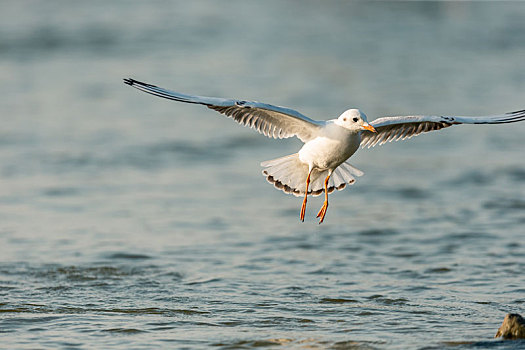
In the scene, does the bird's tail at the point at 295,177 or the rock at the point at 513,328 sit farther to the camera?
the bird's tail at the point at 295,177

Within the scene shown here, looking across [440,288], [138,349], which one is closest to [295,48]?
[440,288]

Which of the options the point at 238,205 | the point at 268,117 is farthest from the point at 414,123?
the point at 238,205

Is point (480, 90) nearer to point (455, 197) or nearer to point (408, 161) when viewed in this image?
point (408, 161)

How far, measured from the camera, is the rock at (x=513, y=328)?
7246 millimetres

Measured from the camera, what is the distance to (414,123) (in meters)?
9.44

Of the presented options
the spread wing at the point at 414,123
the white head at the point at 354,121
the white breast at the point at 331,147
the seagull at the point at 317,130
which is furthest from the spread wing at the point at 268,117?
the spread wing at the point at 414,123

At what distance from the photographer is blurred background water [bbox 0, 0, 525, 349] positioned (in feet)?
27.7

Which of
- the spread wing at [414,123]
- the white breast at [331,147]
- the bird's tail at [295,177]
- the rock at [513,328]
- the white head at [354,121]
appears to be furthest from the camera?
the bird's tail at [295,177]

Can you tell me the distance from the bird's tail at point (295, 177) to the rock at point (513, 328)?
9.25 feet

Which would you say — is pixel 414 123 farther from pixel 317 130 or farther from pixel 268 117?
pixel 268 117

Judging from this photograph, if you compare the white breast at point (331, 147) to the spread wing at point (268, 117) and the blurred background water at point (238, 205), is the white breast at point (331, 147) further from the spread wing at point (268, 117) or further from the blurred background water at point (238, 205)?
the blurred background water at point (238, 205)

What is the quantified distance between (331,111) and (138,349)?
470 inches

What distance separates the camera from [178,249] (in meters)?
11.0

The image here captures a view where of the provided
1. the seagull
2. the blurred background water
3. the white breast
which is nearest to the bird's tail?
the seagull
